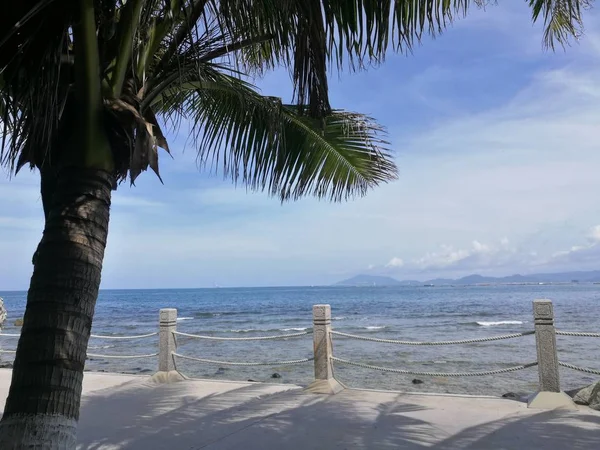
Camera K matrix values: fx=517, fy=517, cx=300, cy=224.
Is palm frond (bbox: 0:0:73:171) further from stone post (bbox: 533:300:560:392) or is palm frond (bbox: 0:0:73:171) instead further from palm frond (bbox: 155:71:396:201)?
stone post (bbox: 533:300:560:392)

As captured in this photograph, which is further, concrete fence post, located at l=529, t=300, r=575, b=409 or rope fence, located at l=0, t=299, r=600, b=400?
rope fence, located at l=0, t=299, r=600, b=400

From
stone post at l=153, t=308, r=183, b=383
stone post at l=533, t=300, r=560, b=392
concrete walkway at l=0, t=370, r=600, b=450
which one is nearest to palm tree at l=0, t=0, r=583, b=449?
concrete walkway at l=0, t=370, r=600, b=450

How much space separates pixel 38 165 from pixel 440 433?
4305 mm

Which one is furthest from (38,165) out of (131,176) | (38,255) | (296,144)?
(296,144)

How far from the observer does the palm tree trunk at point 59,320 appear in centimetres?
237

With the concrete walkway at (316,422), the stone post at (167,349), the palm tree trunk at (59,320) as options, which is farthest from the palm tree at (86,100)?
the stone post at (167,349)

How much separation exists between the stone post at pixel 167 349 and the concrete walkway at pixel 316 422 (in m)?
0.74

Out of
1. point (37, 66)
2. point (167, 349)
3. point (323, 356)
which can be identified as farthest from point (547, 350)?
point (37, 66)

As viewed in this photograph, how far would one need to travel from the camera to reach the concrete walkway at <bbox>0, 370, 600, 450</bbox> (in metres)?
4.90

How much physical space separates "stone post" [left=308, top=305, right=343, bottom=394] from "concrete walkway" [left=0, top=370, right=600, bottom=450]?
0.69ft

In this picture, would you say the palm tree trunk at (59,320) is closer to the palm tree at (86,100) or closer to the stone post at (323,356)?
the palm tree at (86,100)

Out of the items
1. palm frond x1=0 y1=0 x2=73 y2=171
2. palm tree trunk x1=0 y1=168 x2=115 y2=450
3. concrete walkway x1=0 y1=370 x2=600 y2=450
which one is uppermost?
palm frond x1=0 y1=0 x2=73 y2=171

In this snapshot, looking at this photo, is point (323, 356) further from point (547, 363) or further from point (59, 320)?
point (59, 320)

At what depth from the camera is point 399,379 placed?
11.8 meters
